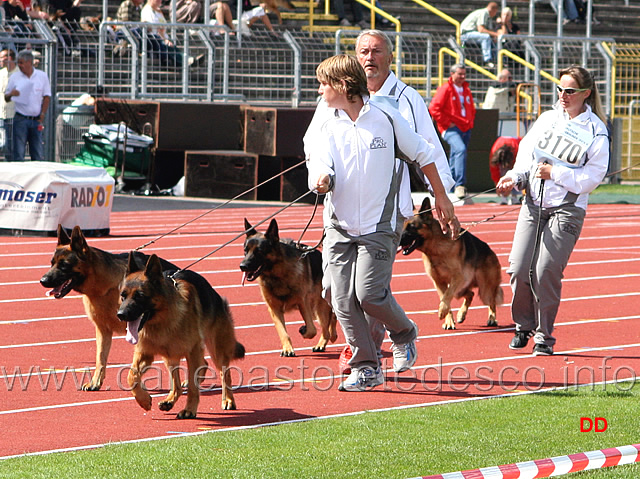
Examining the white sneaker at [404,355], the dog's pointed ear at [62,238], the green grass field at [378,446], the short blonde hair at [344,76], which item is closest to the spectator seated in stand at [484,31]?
the dog's pointed ear at [62,238]

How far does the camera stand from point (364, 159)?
23.5 feet

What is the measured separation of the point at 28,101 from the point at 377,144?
16426 mm

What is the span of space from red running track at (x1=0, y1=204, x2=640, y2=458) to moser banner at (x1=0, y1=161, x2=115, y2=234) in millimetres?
1387

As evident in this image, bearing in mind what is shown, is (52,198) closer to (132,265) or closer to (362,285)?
(132,265)

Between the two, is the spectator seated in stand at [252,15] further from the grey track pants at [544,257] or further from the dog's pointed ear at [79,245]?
the dog's pointed ear at [79,245]

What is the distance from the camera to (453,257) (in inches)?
426

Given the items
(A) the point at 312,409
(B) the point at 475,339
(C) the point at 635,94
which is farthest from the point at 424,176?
(C) the point at 635,94

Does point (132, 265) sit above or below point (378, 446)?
above

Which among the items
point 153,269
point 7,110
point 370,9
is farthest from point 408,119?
point 370,9

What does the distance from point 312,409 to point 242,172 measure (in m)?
16.0

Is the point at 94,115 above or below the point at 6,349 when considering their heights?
A: above

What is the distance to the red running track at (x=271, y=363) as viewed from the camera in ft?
23.5

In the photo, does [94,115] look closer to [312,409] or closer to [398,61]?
[398,61]

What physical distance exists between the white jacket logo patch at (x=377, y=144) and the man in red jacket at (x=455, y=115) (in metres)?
14.4
